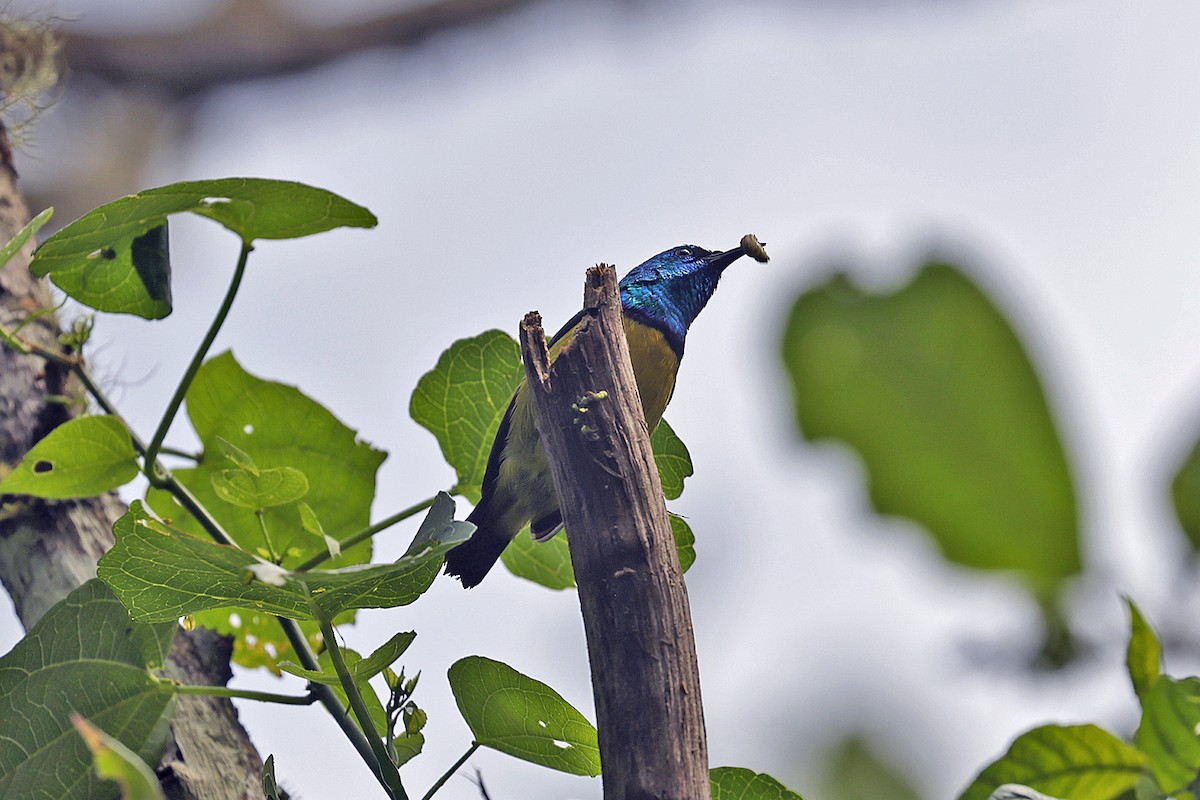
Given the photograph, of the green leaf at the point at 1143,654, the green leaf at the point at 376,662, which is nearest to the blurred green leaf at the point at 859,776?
the green leaf at the point at 1143,654

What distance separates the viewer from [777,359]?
0.40 m

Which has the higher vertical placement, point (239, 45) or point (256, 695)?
point (239, 45)

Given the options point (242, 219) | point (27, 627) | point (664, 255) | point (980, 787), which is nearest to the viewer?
point (980, 787)

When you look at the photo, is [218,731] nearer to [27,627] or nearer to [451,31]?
[27,627]

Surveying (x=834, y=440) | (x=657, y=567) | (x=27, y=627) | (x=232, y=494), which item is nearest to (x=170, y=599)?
(x=232, y=494)

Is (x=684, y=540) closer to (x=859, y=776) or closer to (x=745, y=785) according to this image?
(x=745, y=785)

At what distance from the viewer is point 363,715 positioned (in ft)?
3.88

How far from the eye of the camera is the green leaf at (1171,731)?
946 millimetres

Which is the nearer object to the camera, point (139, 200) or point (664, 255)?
point (139, 200)

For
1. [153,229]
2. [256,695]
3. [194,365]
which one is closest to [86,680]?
[256,695]

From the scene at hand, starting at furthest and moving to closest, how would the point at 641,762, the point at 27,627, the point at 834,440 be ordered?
the point at 27,627 < the point at 641,762 < the point at 834,440

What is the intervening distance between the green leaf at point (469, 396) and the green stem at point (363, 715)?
50cm

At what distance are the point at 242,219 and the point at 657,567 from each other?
88 cm

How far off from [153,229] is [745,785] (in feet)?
3.72
